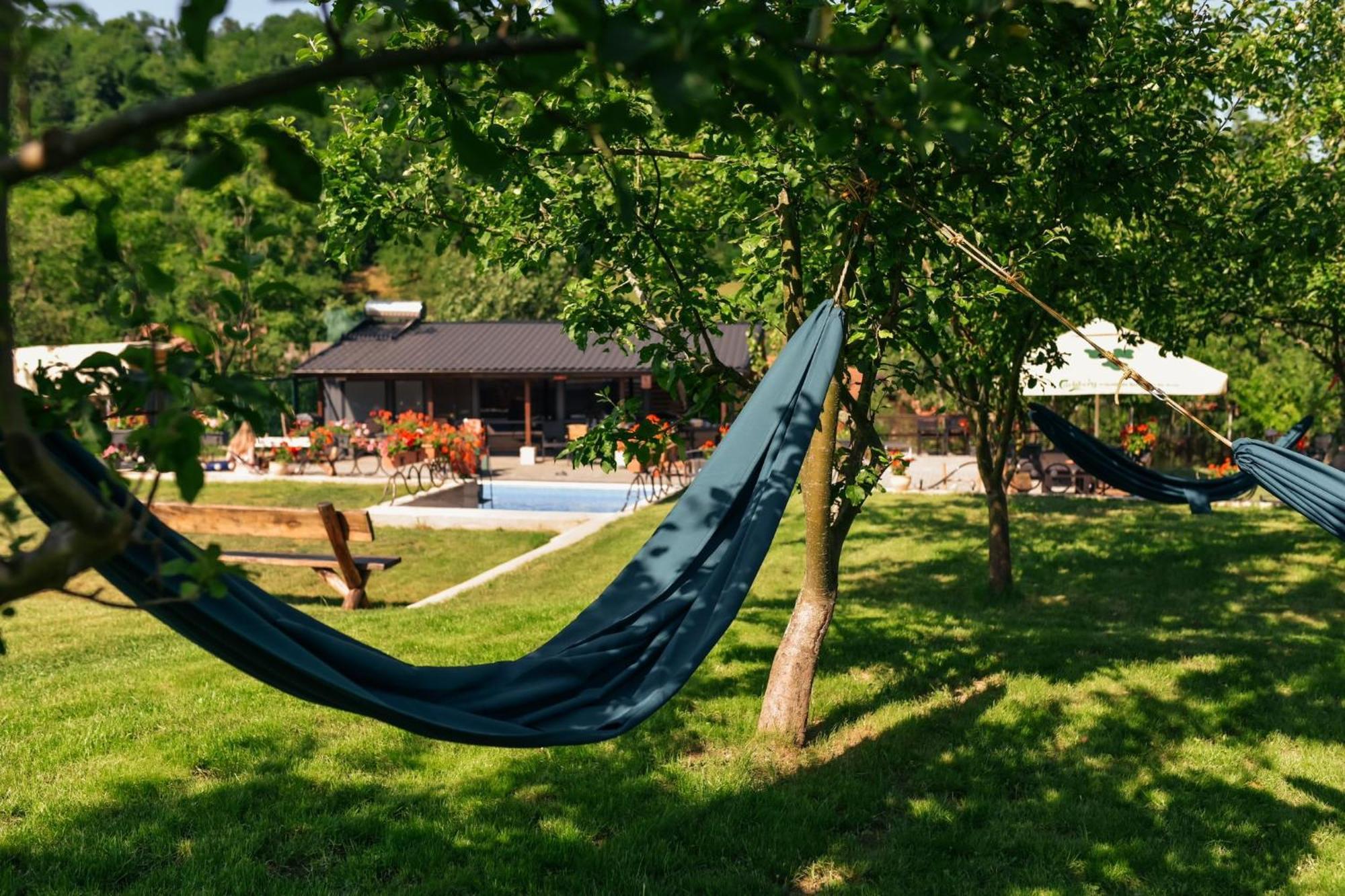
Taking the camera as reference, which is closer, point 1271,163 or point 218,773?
point 218,773

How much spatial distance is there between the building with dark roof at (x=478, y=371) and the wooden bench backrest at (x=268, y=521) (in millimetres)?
13983

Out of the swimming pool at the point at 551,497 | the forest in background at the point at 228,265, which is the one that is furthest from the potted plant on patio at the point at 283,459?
the swimming pool at the point at 551,497

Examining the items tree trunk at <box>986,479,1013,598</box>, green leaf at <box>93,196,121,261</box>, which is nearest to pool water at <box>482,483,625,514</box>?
tree trunk at <box>986,479,1013,598</box>

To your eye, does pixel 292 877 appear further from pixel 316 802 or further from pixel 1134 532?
pixel 1134 532

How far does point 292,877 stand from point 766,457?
2035 mm

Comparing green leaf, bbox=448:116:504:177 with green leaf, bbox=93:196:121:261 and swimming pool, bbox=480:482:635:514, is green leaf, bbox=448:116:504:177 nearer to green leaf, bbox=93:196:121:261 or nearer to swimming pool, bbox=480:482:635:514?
green leaf, bbox=93:196:121:261

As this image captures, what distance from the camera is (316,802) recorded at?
13.1 ft

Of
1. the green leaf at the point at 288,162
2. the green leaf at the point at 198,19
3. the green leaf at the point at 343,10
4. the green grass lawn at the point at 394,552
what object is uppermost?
the green leaf at the point at 343,10

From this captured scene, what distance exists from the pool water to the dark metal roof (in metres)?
5.73

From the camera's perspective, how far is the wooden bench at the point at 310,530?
8.15m

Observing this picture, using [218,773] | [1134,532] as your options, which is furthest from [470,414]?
[218,773]

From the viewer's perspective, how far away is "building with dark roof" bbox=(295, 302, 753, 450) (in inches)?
960

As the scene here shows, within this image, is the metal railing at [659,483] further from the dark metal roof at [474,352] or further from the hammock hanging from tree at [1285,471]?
the hammock hanging from tree at [1285,471]

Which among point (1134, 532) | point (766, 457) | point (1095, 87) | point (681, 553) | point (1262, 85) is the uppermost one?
point (1262, 85)
